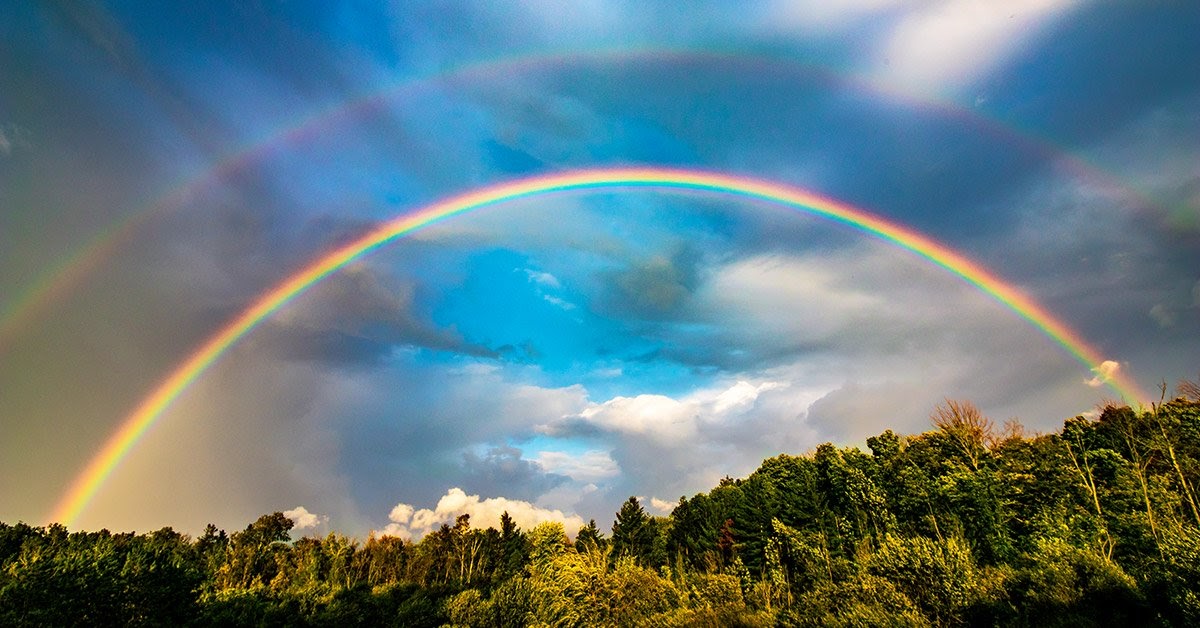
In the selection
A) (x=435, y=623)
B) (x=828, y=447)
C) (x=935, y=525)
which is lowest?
(x=435, y=623)

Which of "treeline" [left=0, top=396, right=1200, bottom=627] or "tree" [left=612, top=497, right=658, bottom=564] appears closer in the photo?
"treeline" [left=0, top=396, right=1200, bottom=627]

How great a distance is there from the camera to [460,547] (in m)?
166

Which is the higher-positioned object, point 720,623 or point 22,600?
point 22,600

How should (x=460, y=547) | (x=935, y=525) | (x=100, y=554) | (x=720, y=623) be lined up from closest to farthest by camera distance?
(x=720, y=623) → (x=100, y=554) → (x=935, y=525) → (x=460, y=547)

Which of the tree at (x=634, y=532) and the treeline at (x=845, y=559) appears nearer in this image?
the treeline at (x=845, y=559)

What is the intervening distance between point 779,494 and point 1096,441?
4766 cm

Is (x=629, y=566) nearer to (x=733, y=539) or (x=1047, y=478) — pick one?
(x=1047, y=478)

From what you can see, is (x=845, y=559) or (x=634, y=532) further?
(x=634, y=532)

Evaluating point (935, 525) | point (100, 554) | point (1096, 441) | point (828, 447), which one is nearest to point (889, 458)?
point (828, 447)

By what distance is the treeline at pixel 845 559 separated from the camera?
34.8 meters

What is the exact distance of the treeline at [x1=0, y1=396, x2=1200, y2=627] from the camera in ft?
114

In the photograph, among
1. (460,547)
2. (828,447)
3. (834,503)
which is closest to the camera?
(834,503)

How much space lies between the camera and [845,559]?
73.8m

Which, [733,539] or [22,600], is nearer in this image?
[22,600]
